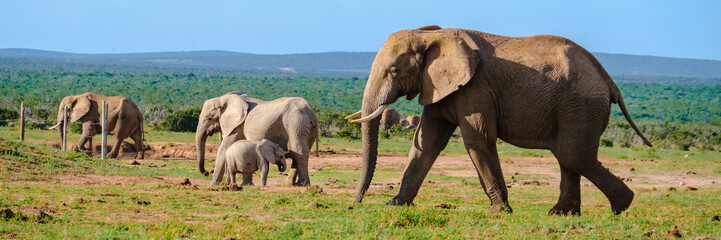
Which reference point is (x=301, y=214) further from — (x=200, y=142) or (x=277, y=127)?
(x=200, y=142)

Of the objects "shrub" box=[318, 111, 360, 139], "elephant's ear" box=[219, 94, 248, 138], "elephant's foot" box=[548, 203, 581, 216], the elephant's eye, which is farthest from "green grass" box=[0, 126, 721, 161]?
the elephant's eye

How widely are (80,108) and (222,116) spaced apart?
10249 mm

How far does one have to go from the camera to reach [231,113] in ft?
57.8

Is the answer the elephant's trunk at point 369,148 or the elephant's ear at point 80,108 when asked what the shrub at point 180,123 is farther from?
the elephant's trunk at point 369,148

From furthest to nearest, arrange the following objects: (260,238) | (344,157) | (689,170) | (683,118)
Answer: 1. (683,118)
2. (344,157)
3. (689,170)
4. (260,238)

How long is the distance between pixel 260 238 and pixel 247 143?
742cm

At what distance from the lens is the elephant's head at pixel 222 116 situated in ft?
57.0

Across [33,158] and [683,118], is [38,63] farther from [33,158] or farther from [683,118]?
[33,158]

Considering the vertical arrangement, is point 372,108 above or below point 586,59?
below

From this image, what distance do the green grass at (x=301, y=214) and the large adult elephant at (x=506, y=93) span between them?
1.94 feet

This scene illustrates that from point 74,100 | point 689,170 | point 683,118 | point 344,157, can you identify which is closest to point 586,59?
point 689,170

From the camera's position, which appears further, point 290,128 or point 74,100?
point 74,100

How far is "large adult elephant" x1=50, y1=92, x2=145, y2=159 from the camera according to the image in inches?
1012

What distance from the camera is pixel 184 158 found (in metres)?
25.8
